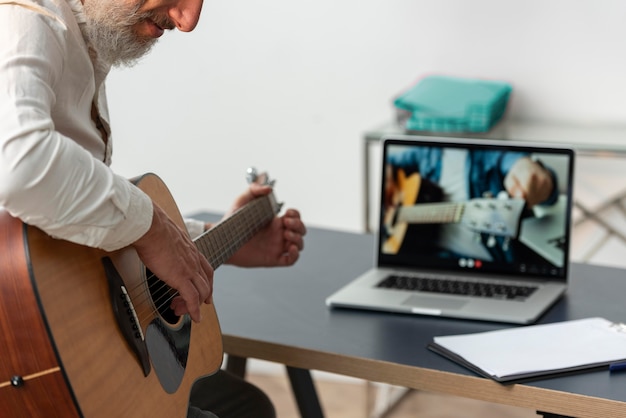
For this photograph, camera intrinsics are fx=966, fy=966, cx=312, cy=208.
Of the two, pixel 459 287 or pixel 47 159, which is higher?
pixel 47 159

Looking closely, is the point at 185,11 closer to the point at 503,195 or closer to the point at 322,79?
the point at 503,195

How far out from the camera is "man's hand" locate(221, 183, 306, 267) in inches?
71.0

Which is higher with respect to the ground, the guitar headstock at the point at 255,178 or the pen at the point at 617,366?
the guitar headstock at the point at 255,178

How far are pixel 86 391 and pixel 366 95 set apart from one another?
183 cm

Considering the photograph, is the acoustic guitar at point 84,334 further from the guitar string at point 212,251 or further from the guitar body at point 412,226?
the guitar body at point 412,226

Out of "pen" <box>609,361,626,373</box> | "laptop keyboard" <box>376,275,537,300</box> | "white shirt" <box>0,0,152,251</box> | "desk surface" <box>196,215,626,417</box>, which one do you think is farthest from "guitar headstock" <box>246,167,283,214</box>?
"pen" <box>609,361,626,373</box>

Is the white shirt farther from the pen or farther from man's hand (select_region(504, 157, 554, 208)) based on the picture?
man's hand (select_region(504, 157, 554, 208))

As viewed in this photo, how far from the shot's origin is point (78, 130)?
132 centimetres

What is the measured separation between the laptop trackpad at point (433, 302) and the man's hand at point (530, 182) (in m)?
0.25

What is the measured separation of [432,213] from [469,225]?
0.07 m

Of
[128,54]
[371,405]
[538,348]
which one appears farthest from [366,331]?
[371,405]

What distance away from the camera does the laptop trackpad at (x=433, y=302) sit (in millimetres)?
1681

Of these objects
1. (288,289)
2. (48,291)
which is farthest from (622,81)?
(48,291)

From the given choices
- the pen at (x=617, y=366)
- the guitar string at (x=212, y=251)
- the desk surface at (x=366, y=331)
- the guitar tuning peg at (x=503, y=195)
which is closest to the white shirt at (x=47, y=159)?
the guitar string at (x=212, y=251)
